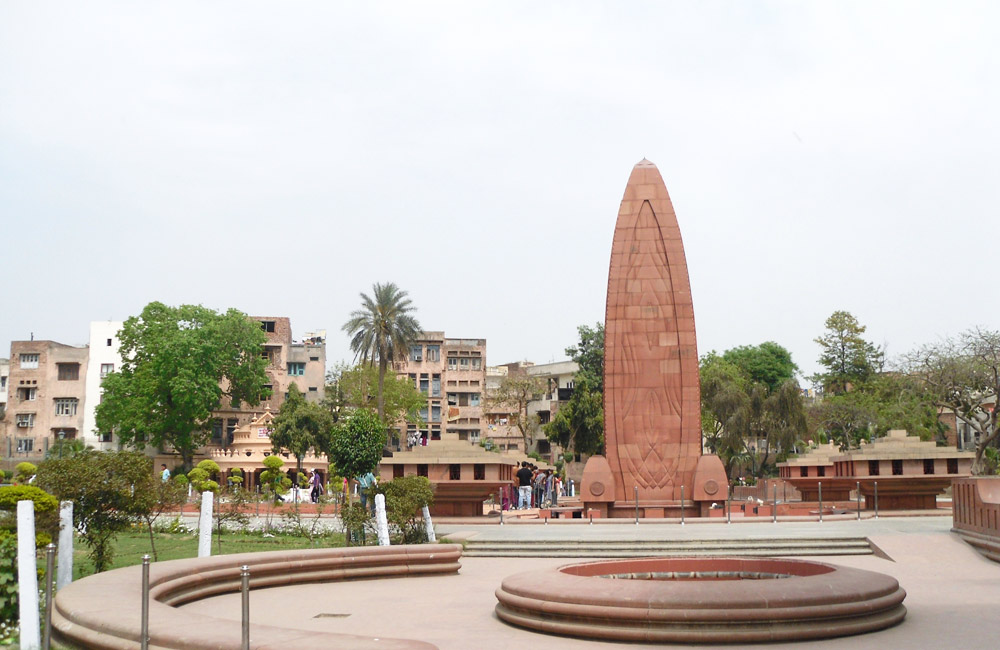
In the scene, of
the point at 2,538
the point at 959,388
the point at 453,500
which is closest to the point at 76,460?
the point at 2,538

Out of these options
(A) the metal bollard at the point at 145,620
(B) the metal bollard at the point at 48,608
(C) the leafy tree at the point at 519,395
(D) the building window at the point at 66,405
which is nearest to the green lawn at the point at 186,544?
(B) the metal bollard at the point at 48,608

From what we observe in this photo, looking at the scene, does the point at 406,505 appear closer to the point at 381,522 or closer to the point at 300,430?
the point at 381,522

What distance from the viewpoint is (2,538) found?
8422 millimetres

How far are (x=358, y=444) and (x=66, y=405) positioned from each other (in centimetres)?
4333

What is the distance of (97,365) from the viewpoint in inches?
2307

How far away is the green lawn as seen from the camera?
614 inches

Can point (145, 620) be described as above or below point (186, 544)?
above

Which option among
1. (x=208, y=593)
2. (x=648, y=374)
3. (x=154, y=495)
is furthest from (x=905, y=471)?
(x=208, y=593)

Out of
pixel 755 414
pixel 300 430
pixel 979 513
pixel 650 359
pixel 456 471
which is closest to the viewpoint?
pixel 979 513

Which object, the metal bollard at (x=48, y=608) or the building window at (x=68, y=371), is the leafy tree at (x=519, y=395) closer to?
the building window at (x=68, y=371)

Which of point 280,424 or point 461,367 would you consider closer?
point 280,424

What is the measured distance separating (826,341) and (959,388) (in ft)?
90.1

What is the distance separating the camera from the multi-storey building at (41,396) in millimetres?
57094

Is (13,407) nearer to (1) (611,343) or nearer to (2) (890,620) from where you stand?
(1) (611,343)
